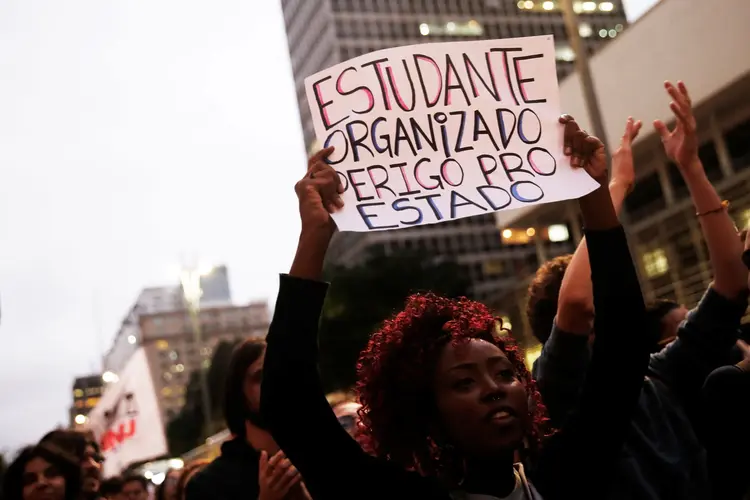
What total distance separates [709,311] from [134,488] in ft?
18.2

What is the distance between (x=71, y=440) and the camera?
3.74 meters

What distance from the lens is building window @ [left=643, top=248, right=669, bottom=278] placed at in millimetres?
26484

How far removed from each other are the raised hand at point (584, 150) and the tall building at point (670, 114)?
64.8 feet

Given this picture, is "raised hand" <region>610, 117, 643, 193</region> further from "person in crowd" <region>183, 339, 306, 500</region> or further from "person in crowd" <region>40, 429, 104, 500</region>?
"person in crowd" <region>40, 429, 104, 500</region>

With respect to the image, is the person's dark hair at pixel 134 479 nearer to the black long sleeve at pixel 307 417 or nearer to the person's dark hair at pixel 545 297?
the person's dark hair at pixel 545 297

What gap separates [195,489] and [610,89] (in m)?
26.0

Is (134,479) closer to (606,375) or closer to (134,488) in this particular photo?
(134,488)

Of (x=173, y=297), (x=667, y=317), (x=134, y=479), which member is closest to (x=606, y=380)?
(x=667, y=317)

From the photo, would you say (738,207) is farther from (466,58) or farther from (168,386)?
(168,386)

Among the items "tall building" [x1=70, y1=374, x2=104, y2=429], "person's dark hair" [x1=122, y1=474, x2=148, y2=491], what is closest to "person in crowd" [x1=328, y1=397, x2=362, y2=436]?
"person's dark hair" [x1=122, y1=474, x2=148, y2=491]

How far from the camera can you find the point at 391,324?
2043mm

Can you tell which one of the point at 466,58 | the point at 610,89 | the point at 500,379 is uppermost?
the point at 610,89

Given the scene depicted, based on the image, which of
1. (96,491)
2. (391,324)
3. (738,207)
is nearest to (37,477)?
(96,491)

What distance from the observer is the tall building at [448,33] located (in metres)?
70.3
